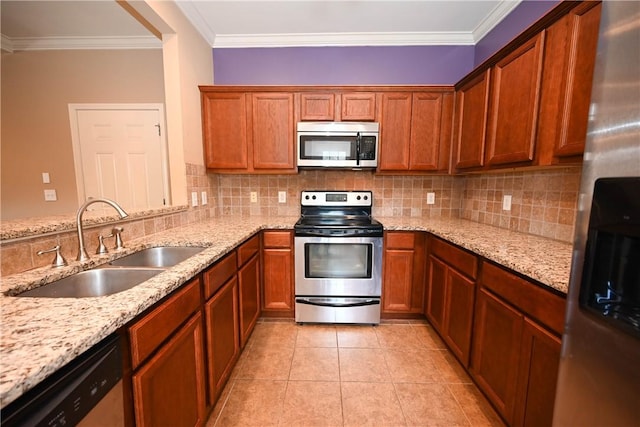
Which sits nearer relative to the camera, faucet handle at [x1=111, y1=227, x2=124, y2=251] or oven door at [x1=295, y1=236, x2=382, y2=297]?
faucet handle at [x1=111, y1=227, x2=124, y2=251]

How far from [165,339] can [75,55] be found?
11.5 feet

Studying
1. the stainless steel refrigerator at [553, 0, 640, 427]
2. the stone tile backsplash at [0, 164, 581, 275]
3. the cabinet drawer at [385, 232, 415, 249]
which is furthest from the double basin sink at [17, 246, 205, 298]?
the cabinet drawer at [385, 232, 415, 249]

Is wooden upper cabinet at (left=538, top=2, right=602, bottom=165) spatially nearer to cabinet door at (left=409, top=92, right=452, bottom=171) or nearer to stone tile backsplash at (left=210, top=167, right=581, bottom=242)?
cabinet door at (left=409, top=92, right=452, bottom=171)

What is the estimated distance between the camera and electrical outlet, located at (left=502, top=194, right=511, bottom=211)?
82.9 inches

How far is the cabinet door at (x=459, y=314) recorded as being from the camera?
1668 millimetres

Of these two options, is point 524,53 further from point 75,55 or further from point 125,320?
point 75,55

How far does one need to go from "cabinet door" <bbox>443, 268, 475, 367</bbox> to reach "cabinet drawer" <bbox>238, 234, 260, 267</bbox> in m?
1.55

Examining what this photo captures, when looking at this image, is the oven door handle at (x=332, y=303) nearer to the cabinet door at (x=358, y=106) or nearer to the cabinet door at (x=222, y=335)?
the cabinet door at (x=222, y=335)

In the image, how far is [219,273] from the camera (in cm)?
146

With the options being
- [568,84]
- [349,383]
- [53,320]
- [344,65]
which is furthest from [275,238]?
[568,84]

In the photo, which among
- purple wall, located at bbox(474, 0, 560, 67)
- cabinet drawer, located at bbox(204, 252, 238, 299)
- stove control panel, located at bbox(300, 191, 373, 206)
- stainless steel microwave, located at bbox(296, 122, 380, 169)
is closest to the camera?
cabinet drawer, located at bbox(204, 252, 238, 299)

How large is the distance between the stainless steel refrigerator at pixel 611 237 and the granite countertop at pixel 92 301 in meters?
0.31

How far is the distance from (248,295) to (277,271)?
0.40m

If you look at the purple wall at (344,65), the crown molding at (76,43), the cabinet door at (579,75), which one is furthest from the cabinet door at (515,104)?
the crown molding at (76,43)
